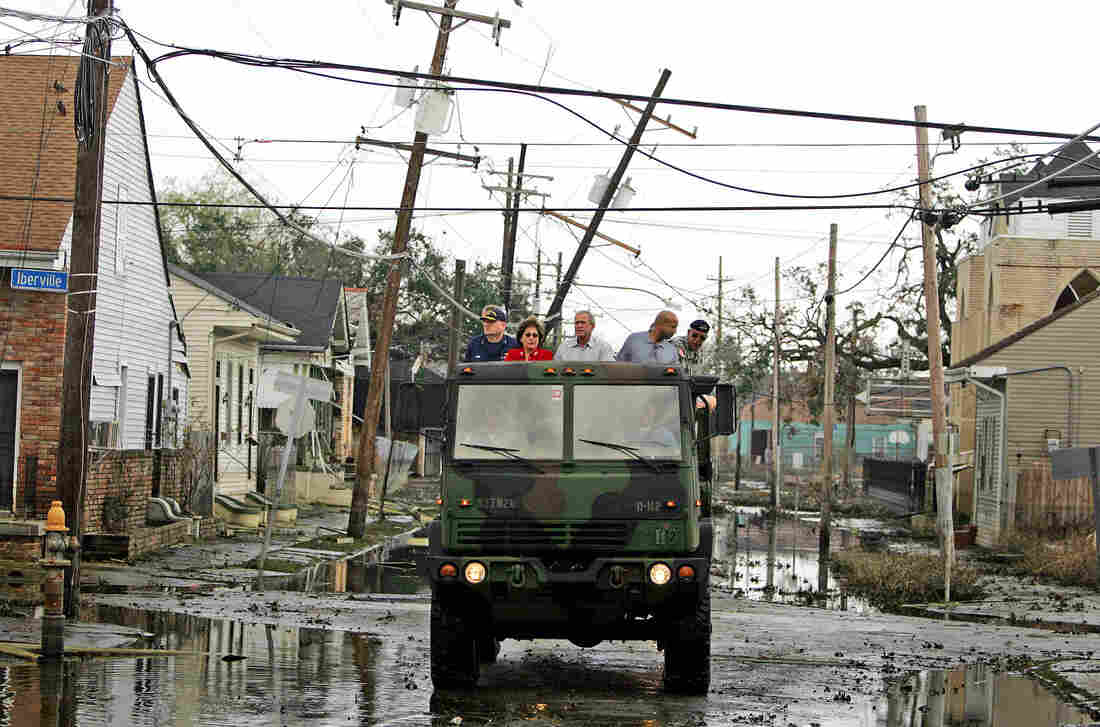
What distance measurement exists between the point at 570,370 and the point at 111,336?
53.5 ft

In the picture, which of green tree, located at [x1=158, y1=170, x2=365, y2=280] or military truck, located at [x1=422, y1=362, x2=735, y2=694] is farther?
green tree, located at [x1=158, y1=170, x2=365, y2=280]

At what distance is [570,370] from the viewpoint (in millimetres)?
11414

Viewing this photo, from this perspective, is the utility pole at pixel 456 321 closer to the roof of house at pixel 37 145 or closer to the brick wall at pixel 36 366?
the roof of house at pixel 37 145

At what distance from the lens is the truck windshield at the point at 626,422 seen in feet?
36.9

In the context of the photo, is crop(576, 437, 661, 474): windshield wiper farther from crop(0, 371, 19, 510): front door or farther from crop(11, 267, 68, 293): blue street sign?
crop(0, 371, 19, 510): front door

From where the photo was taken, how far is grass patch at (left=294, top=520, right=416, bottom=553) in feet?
91.4

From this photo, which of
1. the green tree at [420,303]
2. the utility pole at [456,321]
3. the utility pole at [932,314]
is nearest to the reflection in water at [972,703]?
the utility pole at [932,314]

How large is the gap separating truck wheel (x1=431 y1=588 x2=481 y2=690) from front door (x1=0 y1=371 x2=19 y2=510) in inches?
518

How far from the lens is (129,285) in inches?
1054

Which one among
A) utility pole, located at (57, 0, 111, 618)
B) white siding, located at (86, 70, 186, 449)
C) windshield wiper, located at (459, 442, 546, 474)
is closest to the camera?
windshield wiper, located at (459, 442, 546, 474)

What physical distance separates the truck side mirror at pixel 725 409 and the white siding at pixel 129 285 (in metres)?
15.6

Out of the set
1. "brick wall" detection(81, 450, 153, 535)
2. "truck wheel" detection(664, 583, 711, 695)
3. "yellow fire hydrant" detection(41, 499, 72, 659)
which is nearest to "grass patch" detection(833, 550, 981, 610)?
"truck wheel" detection(664, 583, 711, 695)

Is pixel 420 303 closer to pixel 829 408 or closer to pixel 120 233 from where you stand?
pixel 829 408

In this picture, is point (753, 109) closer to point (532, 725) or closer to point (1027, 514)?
point (532, 725)
